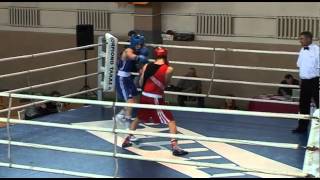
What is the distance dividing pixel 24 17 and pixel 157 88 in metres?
11.3

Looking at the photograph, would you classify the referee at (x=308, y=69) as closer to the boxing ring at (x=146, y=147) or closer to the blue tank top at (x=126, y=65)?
the boxing ring at (x=146, y=147)

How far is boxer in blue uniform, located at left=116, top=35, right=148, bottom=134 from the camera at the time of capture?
21.5 feet

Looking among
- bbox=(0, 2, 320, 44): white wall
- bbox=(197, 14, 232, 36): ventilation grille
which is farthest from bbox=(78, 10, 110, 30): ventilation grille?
bbox=(197, 14, 232, 36): ventilation grille

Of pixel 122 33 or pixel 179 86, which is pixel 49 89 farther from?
pixel 179 86

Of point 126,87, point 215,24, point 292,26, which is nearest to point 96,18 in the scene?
point 215,24

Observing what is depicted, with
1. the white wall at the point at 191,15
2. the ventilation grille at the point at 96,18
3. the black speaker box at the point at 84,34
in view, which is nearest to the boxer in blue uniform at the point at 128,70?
the black speaker box at the point at 84,34

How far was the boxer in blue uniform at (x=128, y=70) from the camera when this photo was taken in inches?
258

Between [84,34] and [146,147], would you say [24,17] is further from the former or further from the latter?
[146,147]

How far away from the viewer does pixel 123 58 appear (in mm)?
6754

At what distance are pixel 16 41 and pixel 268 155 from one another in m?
12.1

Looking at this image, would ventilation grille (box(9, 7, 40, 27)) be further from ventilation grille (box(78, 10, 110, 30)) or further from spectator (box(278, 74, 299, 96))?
spectator (box(278, 74, 299, 96))

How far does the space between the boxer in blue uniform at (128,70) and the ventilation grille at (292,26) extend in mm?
7021

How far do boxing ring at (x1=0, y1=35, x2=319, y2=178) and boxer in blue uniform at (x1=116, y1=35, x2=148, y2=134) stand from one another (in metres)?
0.30

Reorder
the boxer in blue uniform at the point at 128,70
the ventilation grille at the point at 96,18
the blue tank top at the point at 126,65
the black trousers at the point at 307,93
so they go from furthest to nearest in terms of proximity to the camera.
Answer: the ventilation grille at the point at 96,18
the blue tank top at the point at 126,65
the black trousers at the point at 307,93
the boxer in blue uniform at the point at 128,70
